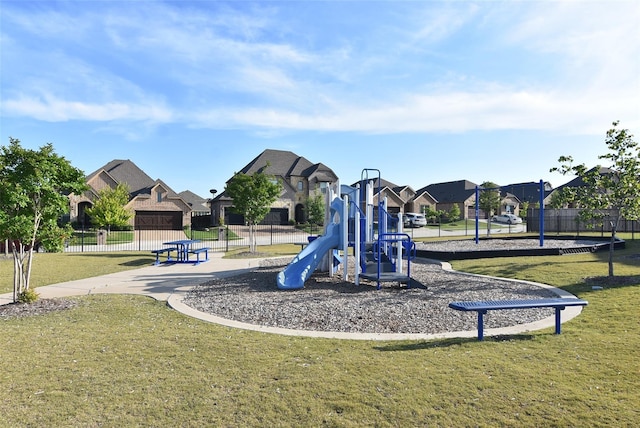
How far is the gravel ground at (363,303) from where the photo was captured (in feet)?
23.5

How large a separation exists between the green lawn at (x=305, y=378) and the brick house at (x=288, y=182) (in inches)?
1627

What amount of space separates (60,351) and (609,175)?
13.7 m

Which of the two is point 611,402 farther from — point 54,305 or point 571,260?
point 571,260

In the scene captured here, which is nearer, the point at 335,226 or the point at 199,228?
the point at 335,226

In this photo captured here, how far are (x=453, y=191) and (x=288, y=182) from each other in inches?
1207

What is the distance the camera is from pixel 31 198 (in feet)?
28.9

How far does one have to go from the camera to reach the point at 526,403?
13.4 feet

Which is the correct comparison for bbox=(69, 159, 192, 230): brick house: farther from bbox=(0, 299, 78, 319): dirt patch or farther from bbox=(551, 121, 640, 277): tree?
bbox=(551, 121, 640, 277): tree

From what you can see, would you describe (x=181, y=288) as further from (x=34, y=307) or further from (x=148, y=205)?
(x=148, y=205)

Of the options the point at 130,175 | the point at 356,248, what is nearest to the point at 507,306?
the point at 356,248

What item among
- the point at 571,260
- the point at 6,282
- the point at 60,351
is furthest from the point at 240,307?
the point at 571,260

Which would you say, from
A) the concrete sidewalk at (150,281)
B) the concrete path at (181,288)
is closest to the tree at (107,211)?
the concrete path at (181,288)

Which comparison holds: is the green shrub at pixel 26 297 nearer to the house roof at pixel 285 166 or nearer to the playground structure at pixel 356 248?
the playground structure at pixel 356 248

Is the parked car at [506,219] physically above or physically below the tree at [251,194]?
below
